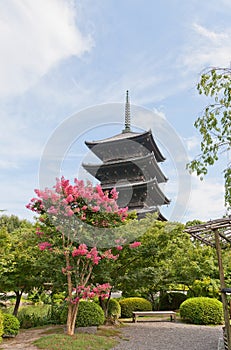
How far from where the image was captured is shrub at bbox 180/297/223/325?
934 centimetres

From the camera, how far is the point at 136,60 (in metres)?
6.36

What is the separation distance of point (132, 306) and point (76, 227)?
238 inches

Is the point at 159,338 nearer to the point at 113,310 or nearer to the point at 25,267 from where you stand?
the point at 113,310

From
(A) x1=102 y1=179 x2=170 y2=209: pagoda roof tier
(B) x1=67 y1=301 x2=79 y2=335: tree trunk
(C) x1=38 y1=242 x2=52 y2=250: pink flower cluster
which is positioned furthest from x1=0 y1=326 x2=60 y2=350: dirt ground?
(A) x1=102 y1=179 x2=170 y2=209: pagoda roof tier

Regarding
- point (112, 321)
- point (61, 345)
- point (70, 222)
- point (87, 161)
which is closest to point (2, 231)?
point (70, 222)

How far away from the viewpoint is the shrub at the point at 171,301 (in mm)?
12977

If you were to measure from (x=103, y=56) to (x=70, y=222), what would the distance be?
3.60 metres

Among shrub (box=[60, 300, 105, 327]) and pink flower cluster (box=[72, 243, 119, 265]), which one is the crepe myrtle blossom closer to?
pink flower cluster (box=[72, 243, 119, 265])

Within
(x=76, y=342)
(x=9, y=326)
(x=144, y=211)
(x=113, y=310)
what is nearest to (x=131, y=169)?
(x=144, y=211)

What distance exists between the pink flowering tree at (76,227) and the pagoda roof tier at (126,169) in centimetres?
1131

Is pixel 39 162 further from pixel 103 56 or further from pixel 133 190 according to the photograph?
pixel 133 190

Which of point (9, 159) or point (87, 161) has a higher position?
point (87, 161)

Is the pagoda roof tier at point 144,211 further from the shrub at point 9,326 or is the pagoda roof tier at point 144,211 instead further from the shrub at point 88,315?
the shrub at point 9,326

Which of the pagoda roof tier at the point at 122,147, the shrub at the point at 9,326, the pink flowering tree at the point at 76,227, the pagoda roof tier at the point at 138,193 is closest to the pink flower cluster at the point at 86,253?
the pink flowering tree at the point at 76,227
